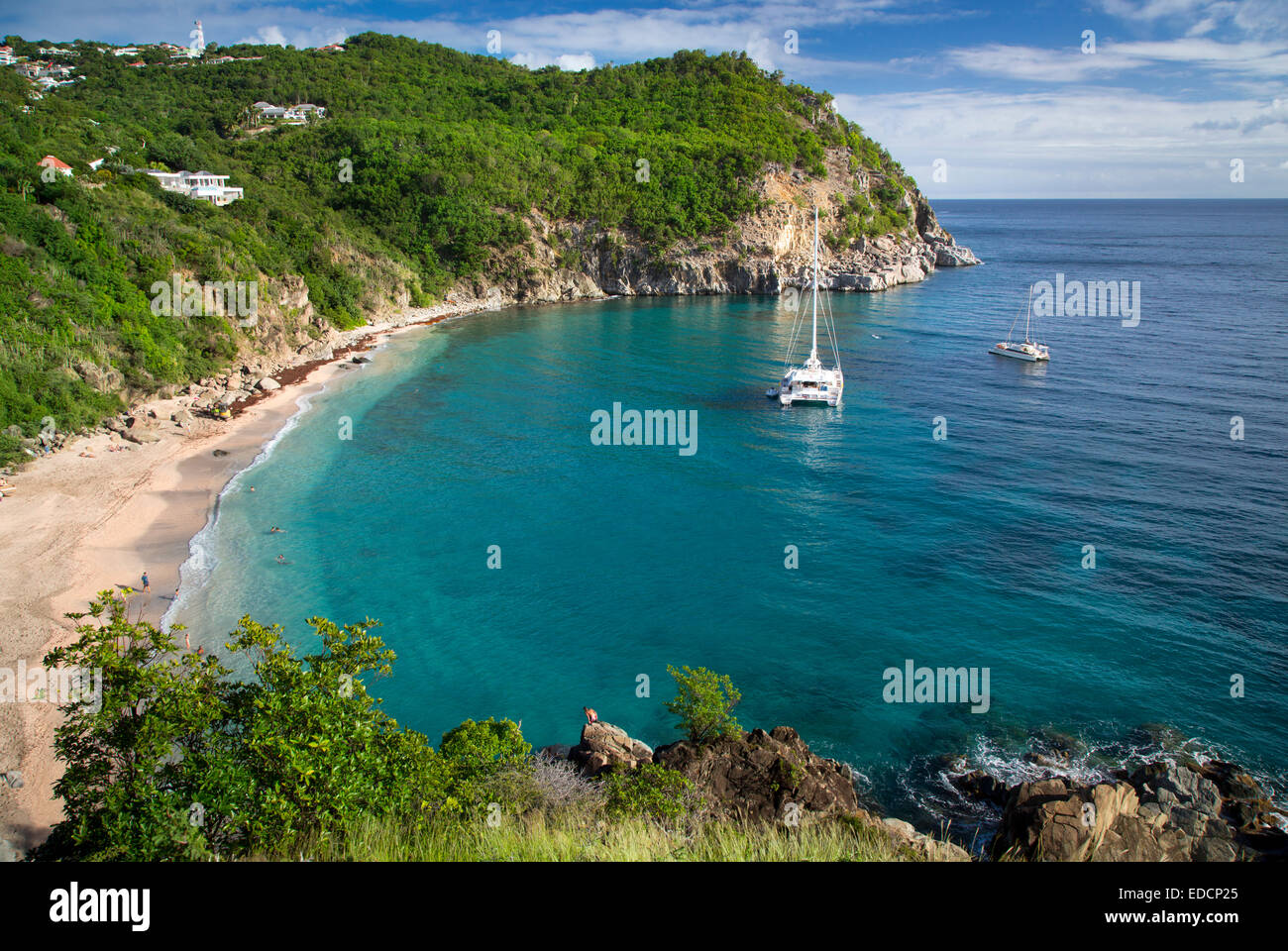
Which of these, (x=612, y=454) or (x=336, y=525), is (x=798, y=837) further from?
(x=612, y=454)

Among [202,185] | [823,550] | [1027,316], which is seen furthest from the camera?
[1027,316]

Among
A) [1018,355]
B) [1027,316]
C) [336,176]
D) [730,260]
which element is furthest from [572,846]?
[730,260]

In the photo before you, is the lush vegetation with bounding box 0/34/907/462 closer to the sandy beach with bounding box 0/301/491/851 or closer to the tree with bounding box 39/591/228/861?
the sandy beach with bounding box 0/301/491/851

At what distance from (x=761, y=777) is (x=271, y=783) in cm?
1146

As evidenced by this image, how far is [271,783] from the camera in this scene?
1160 centimetres

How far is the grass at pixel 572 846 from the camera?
9.93 meters

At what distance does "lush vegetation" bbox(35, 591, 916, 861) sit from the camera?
10.4m

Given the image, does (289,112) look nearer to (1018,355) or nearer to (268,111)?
(268,111)

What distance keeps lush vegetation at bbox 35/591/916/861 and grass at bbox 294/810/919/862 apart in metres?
0.04

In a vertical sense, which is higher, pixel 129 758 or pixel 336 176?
pixel 336 176

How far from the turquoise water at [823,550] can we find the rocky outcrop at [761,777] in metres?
2.17

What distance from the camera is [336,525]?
34.8 m

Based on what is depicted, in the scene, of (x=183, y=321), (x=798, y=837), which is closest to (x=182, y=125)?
(x=183, y=321)

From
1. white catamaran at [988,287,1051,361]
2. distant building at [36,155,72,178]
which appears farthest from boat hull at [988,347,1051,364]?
distant building at [36,155,72,178]
